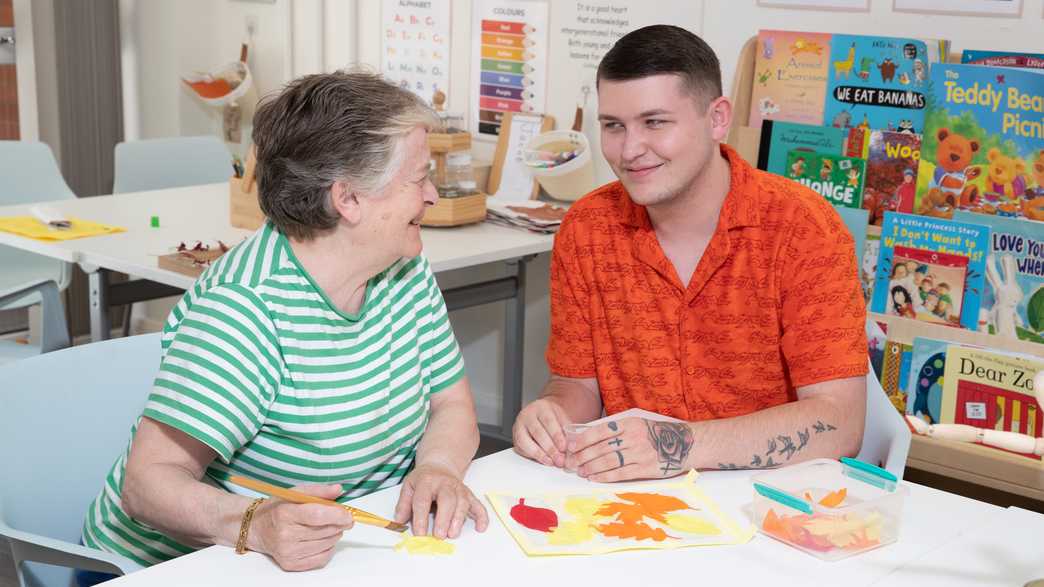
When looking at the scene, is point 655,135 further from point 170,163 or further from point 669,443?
point 170,163

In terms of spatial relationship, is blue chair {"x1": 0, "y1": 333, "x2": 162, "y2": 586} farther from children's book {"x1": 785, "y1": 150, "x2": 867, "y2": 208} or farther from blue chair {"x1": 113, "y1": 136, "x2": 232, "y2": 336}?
blue chair {"x1": 113, "y1": 136, "x2": 232, "y2": 336}

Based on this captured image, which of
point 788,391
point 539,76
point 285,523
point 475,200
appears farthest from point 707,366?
point 539,76

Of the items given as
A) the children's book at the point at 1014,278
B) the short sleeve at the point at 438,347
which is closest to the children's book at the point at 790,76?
the children's book at the point at 1014,278

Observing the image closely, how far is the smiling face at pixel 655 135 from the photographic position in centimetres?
193

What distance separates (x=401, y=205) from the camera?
159 centimetres

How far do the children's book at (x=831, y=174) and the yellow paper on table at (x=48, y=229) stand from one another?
1808 millimetres

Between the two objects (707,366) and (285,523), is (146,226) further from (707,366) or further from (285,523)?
(285,523)

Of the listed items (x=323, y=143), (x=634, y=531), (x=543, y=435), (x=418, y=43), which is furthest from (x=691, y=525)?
(x=418, y=43)

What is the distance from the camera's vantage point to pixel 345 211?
5.06ft

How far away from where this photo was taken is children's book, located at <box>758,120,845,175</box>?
265 cm

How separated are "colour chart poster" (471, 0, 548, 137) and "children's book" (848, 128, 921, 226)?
125 cm

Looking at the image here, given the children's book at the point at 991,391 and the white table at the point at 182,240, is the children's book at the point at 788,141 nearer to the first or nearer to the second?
the children's book at the point at 991,391

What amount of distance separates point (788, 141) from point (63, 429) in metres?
1.78

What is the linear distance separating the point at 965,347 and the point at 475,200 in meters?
1.46
